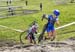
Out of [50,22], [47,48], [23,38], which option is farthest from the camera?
[23,38]

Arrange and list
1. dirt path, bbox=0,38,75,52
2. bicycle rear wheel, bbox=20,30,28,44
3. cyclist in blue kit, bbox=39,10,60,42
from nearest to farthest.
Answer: dirt path, bbox=0,38,75,52
cyclist in blue kit, bbox=39,10,60,42
bicycle rear wheel, bbox=20,30,28,44

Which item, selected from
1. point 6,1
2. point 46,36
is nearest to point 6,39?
point 46,36

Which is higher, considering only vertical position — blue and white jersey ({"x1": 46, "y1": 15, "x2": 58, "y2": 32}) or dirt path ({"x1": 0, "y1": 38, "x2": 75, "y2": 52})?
blue and white jersey ({"x1": 46, "y1": 15, "x2": 58, "y2": 32})

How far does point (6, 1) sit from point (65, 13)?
15431 millimetres

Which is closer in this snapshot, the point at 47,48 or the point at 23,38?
the point at 47,48

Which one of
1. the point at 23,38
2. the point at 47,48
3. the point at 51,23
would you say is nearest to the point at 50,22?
the point at 51,23

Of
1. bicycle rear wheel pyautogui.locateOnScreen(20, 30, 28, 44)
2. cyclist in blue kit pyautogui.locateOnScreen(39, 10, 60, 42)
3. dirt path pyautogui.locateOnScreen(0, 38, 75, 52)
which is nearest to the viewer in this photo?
dirt path pyautogui.locateOnScreen(0, 38, 75, 52)

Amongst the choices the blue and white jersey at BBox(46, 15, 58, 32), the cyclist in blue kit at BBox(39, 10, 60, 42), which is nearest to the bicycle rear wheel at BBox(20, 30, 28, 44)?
the cyclist in blue kit at BBox(39, 10, 60, 42)

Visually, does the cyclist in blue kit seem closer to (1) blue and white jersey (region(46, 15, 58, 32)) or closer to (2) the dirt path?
(1) blue and white jersey (region(46, 15, 58, 32))

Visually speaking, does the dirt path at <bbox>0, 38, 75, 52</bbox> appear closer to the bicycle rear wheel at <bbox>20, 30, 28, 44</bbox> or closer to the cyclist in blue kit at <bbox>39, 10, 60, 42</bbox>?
the cyclist in blue kit at <bbox>39, 10, 60, 42</bbox>

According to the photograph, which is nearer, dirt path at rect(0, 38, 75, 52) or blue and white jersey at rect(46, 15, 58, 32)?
dirt path at rect(0, 38, 75, 52)

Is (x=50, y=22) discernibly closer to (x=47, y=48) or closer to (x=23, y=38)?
(x=47, y=48)

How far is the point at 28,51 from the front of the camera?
11.9m

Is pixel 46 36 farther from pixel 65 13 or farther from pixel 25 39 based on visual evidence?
pixel 65 13
